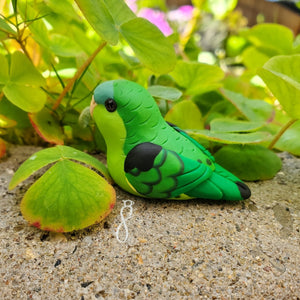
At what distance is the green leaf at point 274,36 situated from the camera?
37.9 inches

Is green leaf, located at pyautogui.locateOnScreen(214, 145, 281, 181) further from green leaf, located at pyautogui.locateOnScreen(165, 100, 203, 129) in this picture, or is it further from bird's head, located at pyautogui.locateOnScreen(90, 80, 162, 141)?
bird's head, located at pyautogui.locateOnScreen(90, 80, 162, 141)

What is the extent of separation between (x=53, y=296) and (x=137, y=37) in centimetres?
46

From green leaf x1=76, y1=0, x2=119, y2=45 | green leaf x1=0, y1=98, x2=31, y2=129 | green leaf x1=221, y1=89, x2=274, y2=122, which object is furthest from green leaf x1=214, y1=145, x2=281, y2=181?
green leaf x1=0, y1=98, x2=31, y2=129

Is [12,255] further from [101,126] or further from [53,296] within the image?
[101,126]

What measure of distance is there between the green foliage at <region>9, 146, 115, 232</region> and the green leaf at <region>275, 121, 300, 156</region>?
1.28ft

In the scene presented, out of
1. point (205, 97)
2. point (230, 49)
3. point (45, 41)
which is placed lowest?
point (230, 49)

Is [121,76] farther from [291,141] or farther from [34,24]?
[291,141]

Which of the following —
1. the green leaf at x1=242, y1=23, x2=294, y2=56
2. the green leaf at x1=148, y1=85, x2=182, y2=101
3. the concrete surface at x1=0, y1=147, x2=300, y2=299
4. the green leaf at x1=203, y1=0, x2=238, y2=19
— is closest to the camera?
the concrete surface at x1=0, y1=147, x2=300, y2=299

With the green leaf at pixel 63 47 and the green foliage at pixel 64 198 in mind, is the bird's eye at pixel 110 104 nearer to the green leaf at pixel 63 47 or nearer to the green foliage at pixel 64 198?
the green foliage at pixel 64 198

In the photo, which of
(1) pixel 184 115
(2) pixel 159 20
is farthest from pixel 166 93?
(2) pixel 159 20

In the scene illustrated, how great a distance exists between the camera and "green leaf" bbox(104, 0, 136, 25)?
0.59 metres

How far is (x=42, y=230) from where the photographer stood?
1.63ft

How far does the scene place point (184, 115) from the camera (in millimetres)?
710

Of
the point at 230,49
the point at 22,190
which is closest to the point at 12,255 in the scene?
the point at 22,190
